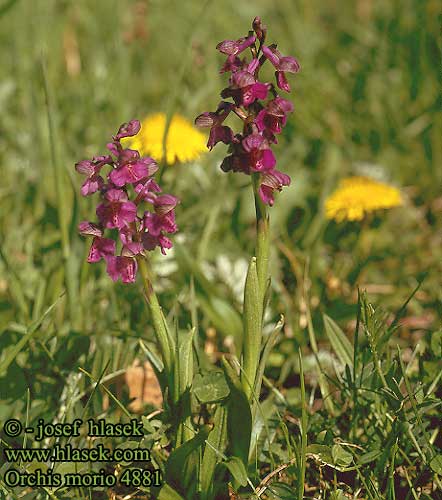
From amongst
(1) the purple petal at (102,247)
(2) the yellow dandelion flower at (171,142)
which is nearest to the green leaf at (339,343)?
(1) the purple petal at (102,247)

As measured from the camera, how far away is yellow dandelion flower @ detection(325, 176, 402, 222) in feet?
8.10

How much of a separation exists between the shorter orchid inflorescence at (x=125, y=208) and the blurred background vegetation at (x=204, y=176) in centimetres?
31

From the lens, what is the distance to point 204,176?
9.46ft

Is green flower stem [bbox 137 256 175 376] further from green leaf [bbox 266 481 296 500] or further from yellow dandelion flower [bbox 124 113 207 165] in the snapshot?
yellow dandelion flower [bbox 124 113 207 165]

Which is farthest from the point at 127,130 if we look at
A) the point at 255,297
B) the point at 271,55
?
the point at 255,297

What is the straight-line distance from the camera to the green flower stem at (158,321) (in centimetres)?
139

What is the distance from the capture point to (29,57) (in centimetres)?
366

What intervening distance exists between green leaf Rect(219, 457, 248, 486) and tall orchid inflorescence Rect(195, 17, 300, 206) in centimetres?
55

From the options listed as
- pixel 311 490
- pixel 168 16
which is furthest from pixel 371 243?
pixel 168 16

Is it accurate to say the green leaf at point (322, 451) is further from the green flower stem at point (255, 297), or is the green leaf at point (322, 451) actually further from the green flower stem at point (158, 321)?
the green flower stem at point (158, 321)

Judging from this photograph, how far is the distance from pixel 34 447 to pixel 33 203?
1.27 m

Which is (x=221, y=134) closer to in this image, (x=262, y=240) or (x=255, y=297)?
(x=262, y=240)

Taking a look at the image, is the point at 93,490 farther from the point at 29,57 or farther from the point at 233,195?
the point at 29,57

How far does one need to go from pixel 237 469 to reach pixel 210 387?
191mm
